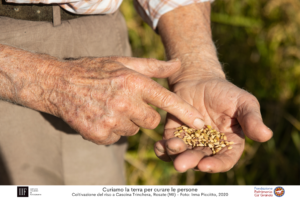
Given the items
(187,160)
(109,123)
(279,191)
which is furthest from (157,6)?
(279,191)

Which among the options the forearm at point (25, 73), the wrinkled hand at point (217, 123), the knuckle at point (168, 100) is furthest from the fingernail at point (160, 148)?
the forearm at point (25, 73)

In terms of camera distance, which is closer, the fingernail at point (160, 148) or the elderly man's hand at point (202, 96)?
the elderly man's hand at point (202, 96)

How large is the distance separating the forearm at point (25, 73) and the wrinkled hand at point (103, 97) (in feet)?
0.16

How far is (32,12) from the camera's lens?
51.6 inches

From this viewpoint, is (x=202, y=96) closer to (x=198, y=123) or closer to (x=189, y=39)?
(x=198, y=123)

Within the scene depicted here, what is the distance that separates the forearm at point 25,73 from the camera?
1183mm

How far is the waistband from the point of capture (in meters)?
1.28

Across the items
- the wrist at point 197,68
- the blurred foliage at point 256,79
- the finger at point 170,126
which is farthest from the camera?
the blurred foliage at point 256,79

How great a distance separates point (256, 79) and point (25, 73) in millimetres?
2433

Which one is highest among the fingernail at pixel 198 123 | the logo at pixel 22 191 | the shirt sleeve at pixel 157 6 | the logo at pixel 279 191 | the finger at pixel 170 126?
the shirt sleeve at pixel 157 6

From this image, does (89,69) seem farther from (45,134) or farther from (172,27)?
(172,27)

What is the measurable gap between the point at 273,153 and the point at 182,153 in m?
1.73

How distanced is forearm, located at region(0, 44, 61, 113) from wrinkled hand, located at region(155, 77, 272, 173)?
61 cm

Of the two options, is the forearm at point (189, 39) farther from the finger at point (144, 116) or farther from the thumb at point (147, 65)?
the finger at point (144, 116)
